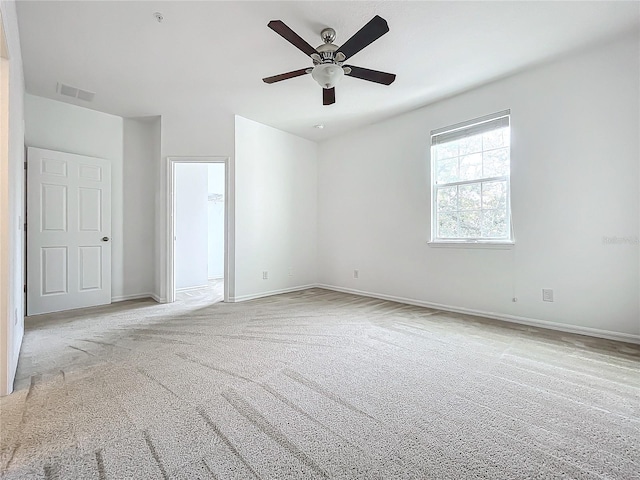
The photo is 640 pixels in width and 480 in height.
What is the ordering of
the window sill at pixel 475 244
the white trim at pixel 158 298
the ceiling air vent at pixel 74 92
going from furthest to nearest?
the white trim at pixel 158 298 → the ceiling air vent at pixel 74 92 → the window sill at pixel 475 244

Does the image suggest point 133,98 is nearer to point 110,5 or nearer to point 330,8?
point 110,5

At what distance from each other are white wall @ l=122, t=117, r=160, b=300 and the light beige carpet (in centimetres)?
158

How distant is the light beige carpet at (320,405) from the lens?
1.24 m

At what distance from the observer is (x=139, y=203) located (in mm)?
4605

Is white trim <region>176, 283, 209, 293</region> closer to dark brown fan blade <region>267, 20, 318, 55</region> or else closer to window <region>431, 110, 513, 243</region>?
window <region>431, 110, 513, 243</region>

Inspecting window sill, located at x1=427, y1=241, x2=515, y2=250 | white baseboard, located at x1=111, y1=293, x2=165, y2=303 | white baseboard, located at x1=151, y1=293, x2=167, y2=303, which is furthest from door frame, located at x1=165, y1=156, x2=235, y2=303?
window sill, located at x1=427, y1=241, x2=515, y2=250

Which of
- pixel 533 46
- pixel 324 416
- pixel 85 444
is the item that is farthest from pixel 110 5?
pixel 533 46

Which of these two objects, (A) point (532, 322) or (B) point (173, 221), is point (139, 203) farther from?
(A) point (532, 322)

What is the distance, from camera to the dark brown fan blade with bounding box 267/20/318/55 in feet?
6.61

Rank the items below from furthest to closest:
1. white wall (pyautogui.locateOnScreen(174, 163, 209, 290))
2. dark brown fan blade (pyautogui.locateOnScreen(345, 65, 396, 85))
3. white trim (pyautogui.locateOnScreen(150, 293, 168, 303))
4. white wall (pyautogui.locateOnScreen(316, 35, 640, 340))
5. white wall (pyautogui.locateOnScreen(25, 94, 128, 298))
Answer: white wall (pyautogui.locateOnScreen(174, 163, 209, 290)), white trim (pyautogui.locateOnScreen(150, 293, 168, 303)), white wall (pyautogui.locateOnScreen(25, 94, 128, 298)), white wall (pyautogui.locateOnScreen(316, 35, 640, 340)), dark brown fan blade (pyautogui.locateOnScreen(345, 65, 396, 85))

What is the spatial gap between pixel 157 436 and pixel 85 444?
0.99ft

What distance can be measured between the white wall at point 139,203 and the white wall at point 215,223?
2387mm

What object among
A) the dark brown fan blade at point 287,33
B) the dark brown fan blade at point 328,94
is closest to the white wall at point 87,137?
the dark brown fan blade at point 328,94

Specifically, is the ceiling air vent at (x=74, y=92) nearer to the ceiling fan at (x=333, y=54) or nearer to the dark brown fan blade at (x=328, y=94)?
the ceiling fan at (x=333, y=54)
